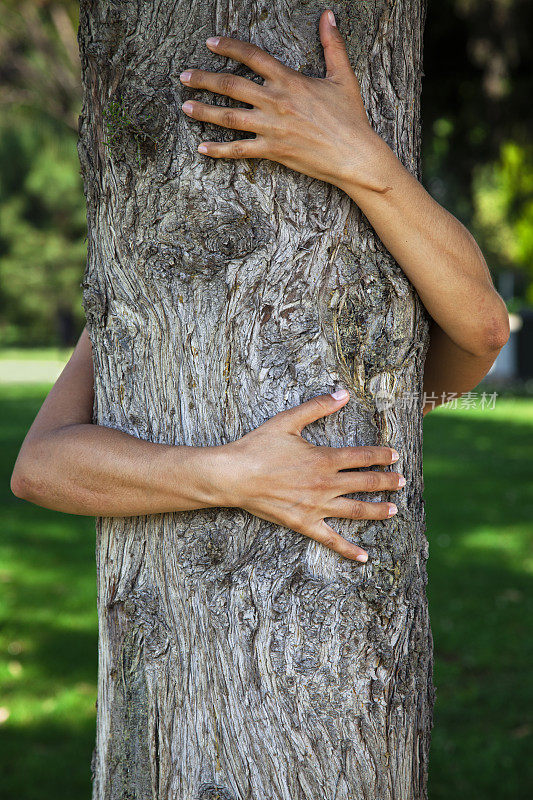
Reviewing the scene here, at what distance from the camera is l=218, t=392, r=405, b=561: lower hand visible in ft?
4.57

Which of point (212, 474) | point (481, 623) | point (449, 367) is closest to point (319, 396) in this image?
point (212, 474)

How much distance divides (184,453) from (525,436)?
33.6ft

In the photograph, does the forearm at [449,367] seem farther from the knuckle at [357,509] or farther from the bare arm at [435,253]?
the knuckle at [357,509]

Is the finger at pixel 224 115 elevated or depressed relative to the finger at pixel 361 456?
elevated

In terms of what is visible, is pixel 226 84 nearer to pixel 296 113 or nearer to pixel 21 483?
pixel 296 113

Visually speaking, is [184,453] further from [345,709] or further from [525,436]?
[525,436]

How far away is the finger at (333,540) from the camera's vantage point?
144 centimetres

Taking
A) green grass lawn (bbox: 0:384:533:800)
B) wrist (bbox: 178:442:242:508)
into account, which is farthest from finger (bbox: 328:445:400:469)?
green grass lawn (bbox: 0:384:533:800)

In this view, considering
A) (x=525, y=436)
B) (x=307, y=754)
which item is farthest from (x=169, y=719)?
(x=525, y=436)

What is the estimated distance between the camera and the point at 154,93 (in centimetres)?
146

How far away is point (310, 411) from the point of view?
4.70ft

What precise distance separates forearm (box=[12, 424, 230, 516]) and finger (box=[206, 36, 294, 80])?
2.42ft

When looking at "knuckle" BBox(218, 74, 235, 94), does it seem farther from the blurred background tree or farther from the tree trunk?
the blurred background tree

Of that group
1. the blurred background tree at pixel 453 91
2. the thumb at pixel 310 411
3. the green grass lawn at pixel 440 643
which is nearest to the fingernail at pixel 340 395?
the thumb at pixel 310 411
